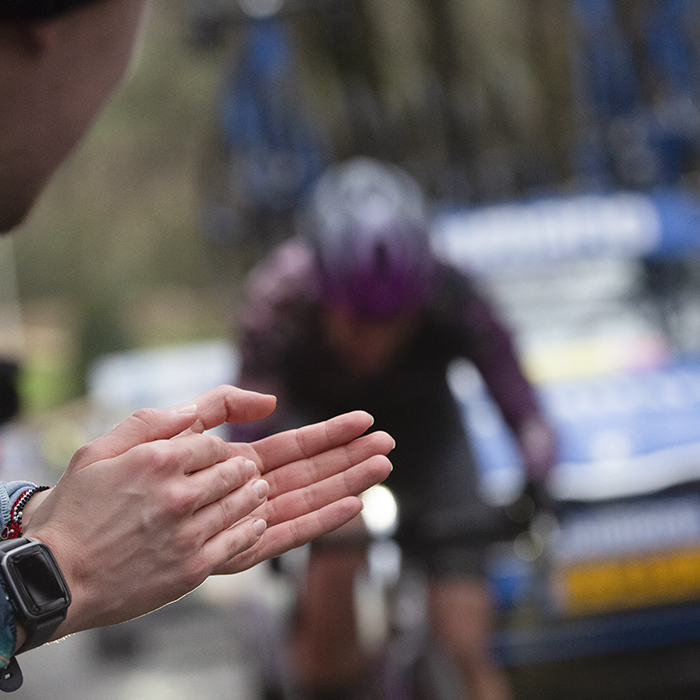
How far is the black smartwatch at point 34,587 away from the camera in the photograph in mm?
993

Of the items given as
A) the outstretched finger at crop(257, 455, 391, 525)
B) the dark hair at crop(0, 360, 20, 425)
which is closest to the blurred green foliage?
the dark hair at crop(0, 360, 20, 425)

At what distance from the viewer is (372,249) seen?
2.62 m

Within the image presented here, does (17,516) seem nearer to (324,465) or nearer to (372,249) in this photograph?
(324,465)

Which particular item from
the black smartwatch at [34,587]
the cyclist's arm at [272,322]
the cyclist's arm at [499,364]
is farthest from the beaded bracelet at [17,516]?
the cyclist's arm at [499,364]

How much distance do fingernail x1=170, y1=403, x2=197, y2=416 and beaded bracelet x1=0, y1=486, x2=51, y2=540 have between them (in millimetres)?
233

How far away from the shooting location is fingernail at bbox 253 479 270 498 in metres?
1.15

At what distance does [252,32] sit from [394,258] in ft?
24.3

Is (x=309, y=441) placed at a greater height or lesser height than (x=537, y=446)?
greater

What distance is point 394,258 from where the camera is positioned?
103 inches

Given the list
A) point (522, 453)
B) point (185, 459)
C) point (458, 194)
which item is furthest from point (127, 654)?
point (458, 194)

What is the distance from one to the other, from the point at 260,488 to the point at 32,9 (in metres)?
0.62

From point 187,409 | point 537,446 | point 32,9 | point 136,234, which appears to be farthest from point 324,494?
point 136,234

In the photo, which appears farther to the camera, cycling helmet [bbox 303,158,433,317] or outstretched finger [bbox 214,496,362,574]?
cycling helmet [bbox 303,158,433,317]

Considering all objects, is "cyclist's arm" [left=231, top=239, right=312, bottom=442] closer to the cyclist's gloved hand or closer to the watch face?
the cyclist's gloved hand
